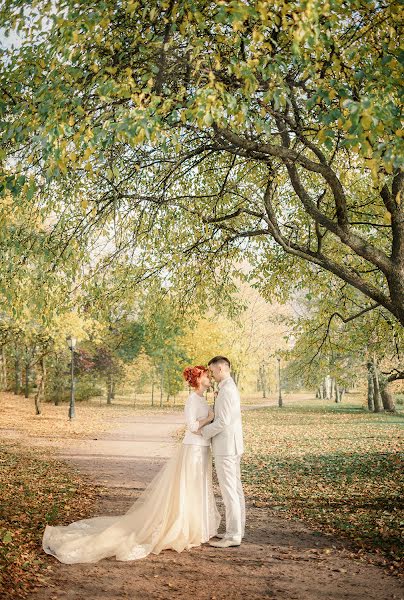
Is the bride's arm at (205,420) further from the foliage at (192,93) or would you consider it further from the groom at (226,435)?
the foliage at (192,93)

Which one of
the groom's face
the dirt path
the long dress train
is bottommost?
the dirt path

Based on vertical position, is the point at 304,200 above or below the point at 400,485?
above

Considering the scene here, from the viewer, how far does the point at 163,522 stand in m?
6.59

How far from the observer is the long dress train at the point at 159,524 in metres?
6.15

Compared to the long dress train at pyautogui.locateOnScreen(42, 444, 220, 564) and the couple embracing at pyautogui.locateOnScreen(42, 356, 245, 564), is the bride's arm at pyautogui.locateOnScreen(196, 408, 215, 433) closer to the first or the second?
the couple embracing at pyautogui.locateOnScreen(42, 356, 245, 564)

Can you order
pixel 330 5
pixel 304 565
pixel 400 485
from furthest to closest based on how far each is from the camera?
pixel 400 485 < pixel 304 565 < pixel 330 5

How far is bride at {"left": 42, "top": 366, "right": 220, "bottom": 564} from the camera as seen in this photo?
6.17 m

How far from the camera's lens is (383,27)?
6.15 m

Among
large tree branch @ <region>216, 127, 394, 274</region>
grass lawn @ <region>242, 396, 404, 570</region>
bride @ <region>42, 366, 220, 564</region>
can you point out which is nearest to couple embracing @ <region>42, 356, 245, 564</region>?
bride @ <region>42, 366, 220, 564</region>

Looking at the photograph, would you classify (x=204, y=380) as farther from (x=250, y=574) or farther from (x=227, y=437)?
(x=250, y=574)

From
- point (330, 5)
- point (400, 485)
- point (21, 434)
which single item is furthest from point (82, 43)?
point (21, 434)

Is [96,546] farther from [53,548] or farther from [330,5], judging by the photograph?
[330,5]

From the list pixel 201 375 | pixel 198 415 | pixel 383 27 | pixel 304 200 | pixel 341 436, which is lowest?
pixel 341 436

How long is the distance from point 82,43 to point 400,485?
954 cm
